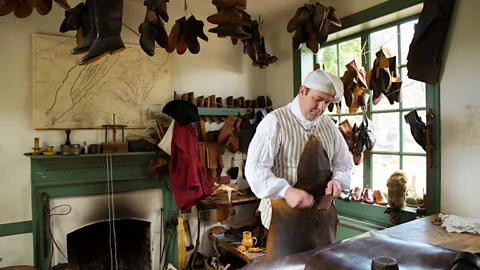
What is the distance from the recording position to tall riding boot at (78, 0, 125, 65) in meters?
1.79

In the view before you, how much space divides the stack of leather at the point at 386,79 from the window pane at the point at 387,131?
0.26 metres

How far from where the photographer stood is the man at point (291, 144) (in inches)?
60.6

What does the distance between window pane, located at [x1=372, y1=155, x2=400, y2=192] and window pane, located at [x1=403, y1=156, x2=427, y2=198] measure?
104mm

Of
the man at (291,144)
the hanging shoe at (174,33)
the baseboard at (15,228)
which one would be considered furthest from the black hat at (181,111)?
the baseboard at (15,228)

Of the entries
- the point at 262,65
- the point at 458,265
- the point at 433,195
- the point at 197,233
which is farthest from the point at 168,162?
the point at 458,265

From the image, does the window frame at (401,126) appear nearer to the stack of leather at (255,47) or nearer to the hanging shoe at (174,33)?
the stack of leather at (255,47)

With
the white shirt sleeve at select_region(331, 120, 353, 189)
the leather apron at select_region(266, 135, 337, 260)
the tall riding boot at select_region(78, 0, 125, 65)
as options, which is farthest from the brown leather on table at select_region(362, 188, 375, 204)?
the tall riding boot at select_region(78, 0, 125, 65)

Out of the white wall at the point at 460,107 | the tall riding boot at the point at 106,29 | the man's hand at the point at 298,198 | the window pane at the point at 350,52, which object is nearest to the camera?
the man's hand at the point at 298,198

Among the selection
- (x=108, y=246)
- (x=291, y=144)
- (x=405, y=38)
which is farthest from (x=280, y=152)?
(x=108, y=246)

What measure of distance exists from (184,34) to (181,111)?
2.13 ft

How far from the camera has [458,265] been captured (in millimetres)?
818

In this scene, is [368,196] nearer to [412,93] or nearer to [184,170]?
[412,93]

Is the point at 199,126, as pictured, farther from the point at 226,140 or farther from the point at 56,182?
the point at 56,182

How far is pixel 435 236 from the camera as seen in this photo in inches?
66.6
